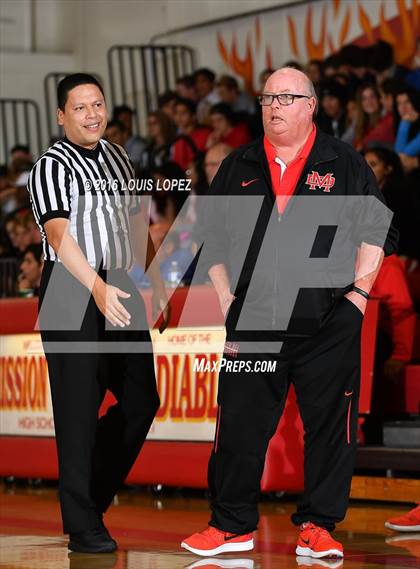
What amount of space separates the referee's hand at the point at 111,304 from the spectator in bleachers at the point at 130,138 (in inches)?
323

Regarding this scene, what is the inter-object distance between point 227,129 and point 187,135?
0.59 metres

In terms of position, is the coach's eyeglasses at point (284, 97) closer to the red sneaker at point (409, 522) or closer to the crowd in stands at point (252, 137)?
the red sneaker at point (409, 522)

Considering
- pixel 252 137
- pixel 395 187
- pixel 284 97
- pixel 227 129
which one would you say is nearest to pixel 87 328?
pixel 284 97

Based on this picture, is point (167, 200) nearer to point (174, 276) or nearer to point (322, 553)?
point (174, 276)

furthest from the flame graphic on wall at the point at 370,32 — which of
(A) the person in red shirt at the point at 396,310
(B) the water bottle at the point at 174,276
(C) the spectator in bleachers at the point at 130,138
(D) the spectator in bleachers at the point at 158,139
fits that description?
(A) the person in red shirt at the point at 396,310

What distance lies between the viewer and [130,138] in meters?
14.2

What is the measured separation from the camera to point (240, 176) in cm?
562

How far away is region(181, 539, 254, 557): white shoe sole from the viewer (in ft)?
18.1

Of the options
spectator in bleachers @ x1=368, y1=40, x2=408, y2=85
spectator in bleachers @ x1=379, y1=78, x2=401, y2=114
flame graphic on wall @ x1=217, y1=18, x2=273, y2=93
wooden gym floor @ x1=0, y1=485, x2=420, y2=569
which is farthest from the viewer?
flame graphic on wall @ x1=217, y1=18, x2=273, y2=93

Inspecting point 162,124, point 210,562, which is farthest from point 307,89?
point 162,124

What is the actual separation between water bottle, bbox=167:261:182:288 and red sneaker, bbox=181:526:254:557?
2953mm

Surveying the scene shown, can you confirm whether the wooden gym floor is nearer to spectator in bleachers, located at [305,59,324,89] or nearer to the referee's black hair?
the referee's black hair

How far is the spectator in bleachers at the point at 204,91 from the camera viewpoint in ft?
45.6

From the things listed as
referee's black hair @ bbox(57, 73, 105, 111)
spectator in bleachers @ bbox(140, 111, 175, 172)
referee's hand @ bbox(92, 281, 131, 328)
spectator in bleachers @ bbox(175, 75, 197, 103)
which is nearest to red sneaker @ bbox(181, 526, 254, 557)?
referee's hand @ bbox(92, 281, 131, 328)
